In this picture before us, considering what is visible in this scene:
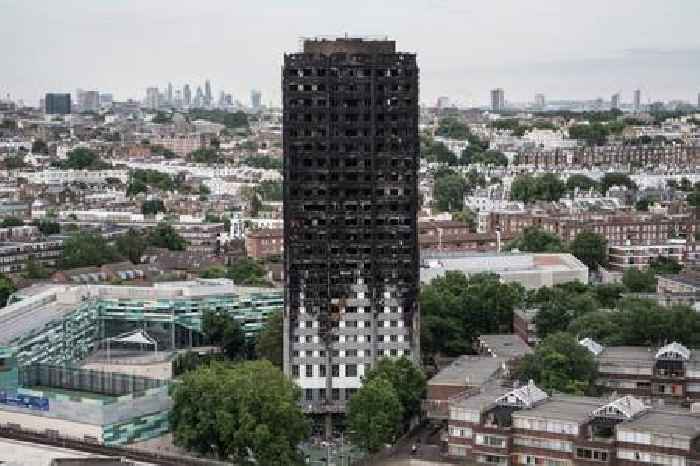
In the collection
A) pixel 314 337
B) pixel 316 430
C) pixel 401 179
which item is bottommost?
pixel 316 430

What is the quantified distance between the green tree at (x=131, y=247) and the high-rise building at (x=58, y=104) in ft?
343

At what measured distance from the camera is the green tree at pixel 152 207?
189 ft

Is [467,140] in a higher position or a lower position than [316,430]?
higher

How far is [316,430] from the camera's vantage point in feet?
84.8

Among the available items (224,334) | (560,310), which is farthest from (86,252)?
(560,310)

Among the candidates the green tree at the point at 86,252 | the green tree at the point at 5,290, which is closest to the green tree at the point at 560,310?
the green tree at the point at 5,290

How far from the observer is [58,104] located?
491 feet

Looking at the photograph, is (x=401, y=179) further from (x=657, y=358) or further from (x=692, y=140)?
(x=692, y=140)

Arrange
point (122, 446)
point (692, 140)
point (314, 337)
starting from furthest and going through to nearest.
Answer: point (692, 140) → point (314, 337) → point (122, 446)

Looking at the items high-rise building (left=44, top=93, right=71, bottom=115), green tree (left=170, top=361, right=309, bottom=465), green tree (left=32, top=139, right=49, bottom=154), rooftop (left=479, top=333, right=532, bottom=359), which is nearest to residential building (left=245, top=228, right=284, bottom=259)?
rooftop (left=479, top=333, right=532, bottom=359)

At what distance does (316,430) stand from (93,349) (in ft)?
23.7

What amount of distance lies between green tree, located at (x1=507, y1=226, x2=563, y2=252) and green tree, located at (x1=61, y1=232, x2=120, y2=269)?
12923 millimetres

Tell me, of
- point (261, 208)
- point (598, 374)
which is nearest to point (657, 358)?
point (598, 374)

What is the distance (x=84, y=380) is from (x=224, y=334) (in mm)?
6119
